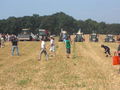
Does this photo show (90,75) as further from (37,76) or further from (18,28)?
(18,28)

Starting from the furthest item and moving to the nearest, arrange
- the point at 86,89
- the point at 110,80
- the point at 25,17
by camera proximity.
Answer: the point at 25,17 → the point at 110,80 → the point at 86,89

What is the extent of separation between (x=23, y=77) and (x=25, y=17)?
Result: 147 meters

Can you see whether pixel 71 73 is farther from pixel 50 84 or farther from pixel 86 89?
pixel 86 89

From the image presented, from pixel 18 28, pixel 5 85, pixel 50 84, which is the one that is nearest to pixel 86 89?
pixel 50 84

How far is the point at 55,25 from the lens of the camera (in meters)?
167

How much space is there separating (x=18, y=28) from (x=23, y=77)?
129 meters

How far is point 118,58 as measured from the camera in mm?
17281

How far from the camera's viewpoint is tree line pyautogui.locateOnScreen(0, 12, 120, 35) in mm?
146500

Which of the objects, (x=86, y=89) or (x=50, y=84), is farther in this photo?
(x=50, y=84)

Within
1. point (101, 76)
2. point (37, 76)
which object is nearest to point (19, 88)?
point (37, 76)

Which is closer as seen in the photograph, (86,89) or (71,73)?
(86,89)

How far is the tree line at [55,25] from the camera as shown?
146 metres

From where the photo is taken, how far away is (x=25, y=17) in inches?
6378

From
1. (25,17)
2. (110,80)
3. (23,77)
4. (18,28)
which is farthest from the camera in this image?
(25,17)
